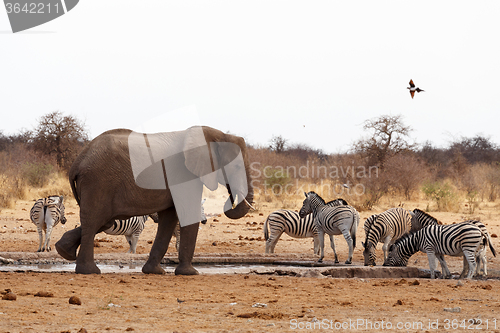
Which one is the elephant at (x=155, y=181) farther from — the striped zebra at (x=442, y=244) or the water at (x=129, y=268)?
the striped zebra at (x=442, y=244)

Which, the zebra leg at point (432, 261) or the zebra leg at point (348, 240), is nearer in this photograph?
the zebra leg at point (432, 261)

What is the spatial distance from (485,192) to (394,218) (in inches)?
706

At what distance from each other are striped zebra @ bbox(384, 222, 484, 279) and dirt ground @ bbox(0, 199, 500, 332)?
0.91 m

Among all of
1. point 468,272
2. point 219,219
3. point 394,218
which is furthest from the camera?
point 219,219

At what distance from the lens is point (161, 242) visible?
880cm

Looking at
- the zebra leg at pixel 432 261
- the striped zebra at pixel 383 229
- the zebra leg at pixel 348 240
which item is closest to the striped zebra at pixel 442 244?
the zebra leg at pixel 432 261

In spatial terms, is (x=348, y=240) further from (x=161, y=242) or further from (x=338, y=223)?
(x=161, y=242)

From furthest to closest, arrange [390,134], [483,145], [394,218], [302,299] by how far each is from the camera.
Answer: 1. [483,145]
2. [390,134]
3. [394,218]
4. [302,299]

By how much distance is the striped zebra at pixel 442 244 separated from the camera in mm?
9133

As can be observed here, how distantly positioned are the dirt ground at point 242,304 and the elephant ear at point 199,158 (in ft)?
5.06

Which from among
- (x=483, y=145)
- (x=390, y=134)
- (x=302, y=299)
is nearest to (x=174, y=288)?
(x=302, y=299)

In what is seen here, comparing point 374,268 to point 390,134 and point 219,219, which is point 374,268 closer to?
point 219,219

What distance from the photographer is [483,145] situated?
51.3 metres

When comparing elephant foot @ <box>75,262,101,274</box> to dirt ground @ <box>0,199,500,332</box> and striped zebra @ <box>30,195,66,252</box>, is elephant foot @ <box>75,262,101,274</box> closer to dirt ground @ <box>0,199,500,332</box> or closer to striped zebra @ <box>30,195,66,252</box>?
dirt ground @ <box>0,199,500,332</box>
